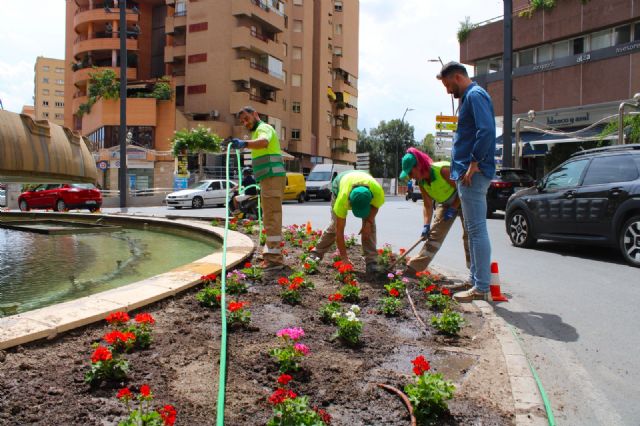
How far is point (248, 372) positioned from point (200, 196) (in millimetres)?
23543

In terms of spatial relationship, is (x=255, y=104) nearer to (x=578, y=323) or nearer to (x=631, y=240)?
(x=631, y=240)

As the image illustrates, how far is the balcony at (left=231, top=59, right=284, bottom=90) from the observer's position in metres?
43.1

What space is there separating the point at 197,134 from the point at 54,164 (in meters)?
30.9

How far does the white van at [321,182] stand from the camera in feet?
102

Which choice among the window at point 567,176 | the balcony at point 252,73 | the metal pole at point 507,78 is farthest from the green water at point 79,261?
the balcony at point 252,73

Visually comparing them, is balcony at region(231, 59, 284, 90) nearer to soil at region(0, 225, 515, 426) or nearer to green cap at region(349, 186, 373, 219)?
green cap at region(349, 186, 373, 219)

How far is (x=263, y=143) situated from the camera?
5477 mm

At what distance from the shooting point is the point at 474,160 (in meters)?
4.54

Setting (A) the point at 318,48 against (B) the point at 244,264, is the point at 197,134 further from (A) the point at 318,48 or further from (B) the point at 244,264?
(B) the point at 244,264

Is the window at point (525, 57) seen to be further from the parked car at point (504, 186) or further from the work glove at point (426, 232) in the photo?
the work glove at point (426, 232)

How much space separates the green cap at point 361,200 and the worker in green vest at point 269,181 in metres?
1.06

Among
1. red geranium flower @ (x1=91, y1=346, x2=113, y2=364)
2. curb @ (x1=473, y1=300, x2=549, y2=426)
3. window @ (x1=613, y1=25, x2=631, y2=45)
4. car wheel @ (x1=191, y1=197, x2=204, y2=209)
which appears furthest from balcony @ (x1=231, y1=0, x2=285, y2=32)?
red geranium flower @ (x1=91, y1=346, x2=113, y2=364)

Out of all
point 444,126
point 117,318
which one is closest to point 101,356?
point 117,318

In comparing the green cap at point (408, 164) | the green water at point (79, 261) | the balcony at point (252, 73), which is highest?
the balcony at point (252, 73)
